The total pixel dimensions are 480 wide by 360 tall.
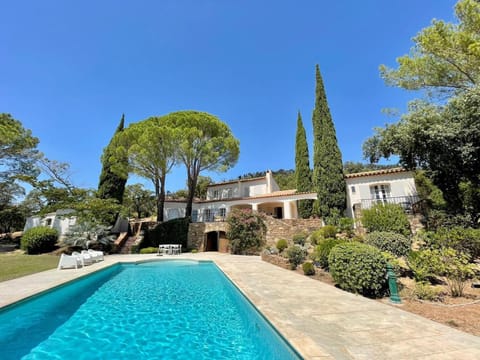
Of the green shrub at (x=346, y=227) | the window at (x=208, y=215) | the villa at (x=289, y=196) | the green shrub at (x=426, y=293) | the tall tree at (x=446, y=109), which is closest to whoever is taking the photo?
the green shrub at (x=426, y=293)

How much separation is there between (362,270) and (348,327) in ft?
8.46

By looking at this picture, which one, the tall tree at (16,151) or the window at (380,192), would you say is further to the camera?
the tall tree at (16,151)

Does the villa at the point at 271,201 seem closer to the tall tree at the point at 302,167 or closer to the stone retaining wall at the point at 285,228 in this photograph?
the stone retaining wall at the point at 285,228

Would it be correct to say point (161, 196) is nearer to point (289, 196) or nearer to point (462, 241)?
point (289, 196)

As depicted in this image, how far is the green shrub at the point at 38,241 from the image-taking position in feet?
55.1

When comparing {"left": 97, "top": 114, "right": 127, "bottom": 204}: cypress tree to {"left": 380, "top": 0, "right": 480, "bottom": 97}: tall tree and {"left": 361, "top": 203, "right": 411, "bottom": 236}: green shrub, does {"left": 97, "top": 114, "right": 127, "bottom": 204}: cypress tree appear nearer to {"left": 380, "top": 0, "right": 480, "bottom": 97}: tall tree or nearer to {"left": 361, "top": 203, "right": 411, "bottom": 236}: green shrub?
{"left": 361, "top": 203, "right": 411, "bottom": 236}: green shrub

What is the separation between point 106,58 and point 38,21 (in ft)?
9.96

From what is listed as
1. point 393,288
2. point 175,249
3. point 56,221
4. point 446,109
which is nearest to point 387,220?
point 446,109

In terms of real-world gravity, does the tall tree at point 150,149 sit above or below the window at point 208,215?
above

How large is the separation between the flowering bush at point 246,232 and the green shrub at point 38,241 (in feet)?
48.7

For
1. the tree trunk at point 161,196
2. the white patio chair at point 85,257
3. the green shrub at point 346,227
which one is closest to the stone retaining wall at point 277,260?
the green shrub at point 346,227

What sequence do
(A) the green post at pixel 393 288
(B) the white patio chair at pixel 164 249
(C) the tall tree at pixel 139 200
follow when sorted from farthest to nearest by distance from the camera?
(C) the tall tree at pixel 139 200, (B) the white patio chair at pixel 164 249, (A) the green post at pixel 393 288

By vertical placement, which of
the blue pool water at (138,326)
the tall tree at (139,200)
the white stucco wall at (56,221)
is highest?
the tall tree at (139,200)

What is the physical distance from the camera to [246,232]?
1869 cm
